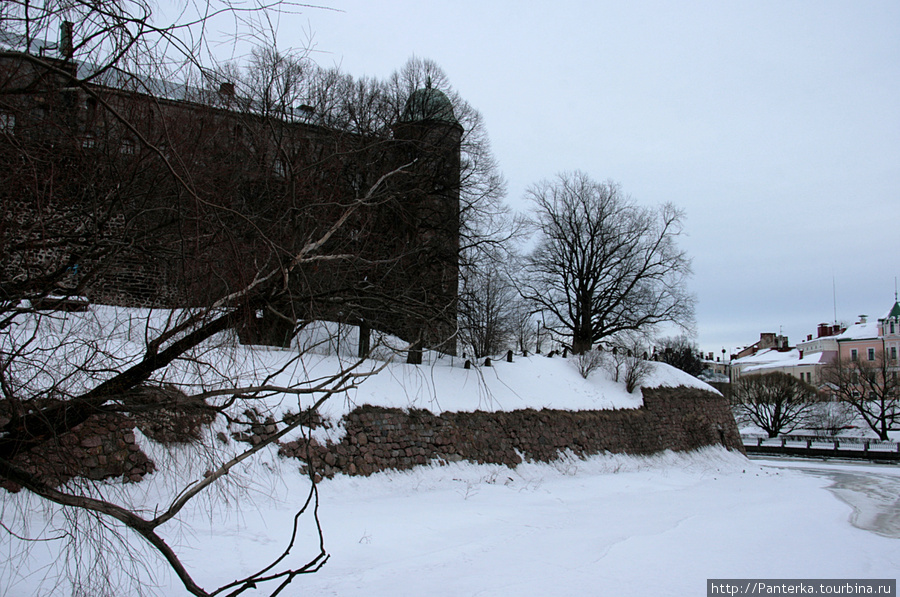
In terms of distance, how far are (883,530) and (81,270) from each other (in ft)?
43.3

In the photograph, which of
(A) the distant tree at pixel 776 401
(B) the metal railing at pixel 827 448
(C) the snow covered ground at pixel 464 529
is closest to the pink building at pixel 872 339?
(A) the distant tree at pixel 776 401

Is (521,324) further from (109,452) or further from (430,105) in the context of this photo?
(109,452)

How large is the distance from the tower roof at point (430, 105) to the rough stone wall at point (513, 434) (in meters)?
9.02

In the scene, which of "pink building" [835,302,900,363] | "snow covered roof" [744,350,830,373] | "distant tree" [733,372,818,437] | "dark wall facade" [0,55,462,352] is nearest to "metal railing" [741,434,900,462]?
"distant tree" [733,372,818,437]

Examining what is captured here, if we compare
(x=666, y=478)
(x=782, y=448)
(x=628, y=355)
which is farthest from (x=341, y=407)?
(x=782, y=448)

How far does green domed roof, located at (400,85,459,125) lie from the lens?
60.7ft

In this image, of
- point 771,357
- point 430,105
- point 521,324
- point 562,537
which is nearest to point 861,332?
point 771,357

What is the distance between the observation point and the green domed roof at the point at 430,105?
1852 centimetres

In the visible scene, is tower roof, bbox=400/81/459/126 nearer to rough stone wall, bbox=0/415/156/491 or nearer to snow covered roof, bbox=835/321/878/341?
rough stone wall, bbox=0/415/156/491

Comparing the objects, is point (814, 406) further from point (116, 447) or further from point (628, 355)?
point (116, 447)

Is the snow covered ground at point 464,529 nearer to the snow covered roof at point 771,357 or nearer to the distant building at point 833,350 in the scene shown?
the distant building at point 833,350

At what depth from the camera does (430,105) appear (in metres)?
19.3

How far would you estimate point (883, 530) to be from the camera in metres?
11.0

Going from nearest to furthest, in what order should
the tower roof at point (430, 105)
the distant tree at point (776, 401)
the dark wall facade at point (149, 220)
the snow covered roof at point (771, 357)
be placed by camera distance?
1. the dark wall facade at point (149, 220)
2. the tower roof at point (430, 105)
3. the distant tree at point (776, 401)
4. the snow covered roof at point (771, 357)
